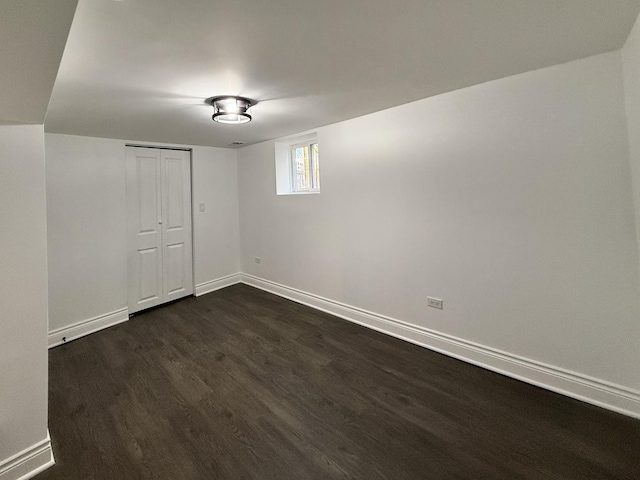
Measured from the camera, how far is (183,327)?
10.8 ft

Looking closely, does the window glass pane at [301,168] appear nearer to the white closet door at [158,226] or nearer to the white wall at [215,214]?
the white wall at [215,214]

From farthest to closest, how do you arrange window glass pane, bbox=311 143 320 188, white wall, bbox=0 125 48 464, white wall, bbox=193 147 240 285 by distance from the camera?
white wall, bbox=193 147 240 285 < window glass pane, bbox=311 143 320 188 < white wall, bbox=0 125 48 464

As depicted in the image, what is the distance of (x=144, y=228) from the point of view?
3.80 metres

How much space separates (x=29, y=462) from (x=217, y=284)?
3128 mm

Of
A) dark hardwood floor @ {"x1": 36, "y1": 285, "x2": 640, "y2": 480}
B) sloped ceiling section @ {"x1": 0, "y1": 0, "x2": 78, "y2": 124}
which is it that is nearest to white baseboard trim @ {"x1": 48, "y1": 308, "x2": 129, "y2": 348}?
dark hardwood floor @ {"x1": 36, "y1": 285, "x2": 640, "y2": 480}

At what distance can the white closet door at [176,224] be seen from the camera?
401 centimetres

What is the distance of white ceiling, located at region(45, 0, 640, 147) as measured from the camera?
47.3 inches

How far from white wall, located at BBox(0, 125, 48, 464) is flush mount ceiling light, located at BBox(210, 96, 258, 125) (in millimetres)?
1090

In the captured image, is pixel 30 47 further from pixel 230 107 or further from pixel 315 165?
pixel 315 165

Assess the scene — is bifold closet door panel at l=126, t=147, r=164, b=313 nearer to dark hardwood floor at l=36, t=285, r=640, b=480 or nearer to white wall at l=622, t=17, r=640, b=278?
dark hardwood floor at l=36, t=285, r=640, b=480

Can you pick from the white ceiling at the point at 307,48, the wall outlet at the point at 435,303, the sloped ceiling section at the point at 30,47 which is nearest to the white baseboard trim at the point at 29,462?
the sloped ceiling section at the point at 30,47

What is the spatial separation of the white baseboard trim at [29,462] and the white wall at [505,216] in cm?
258

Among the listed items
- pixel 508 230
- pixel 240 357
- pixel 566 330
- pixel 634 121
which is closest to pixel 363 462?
pixel 240 357

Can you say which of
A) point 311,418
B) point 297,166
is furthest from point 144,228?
point 311,418
